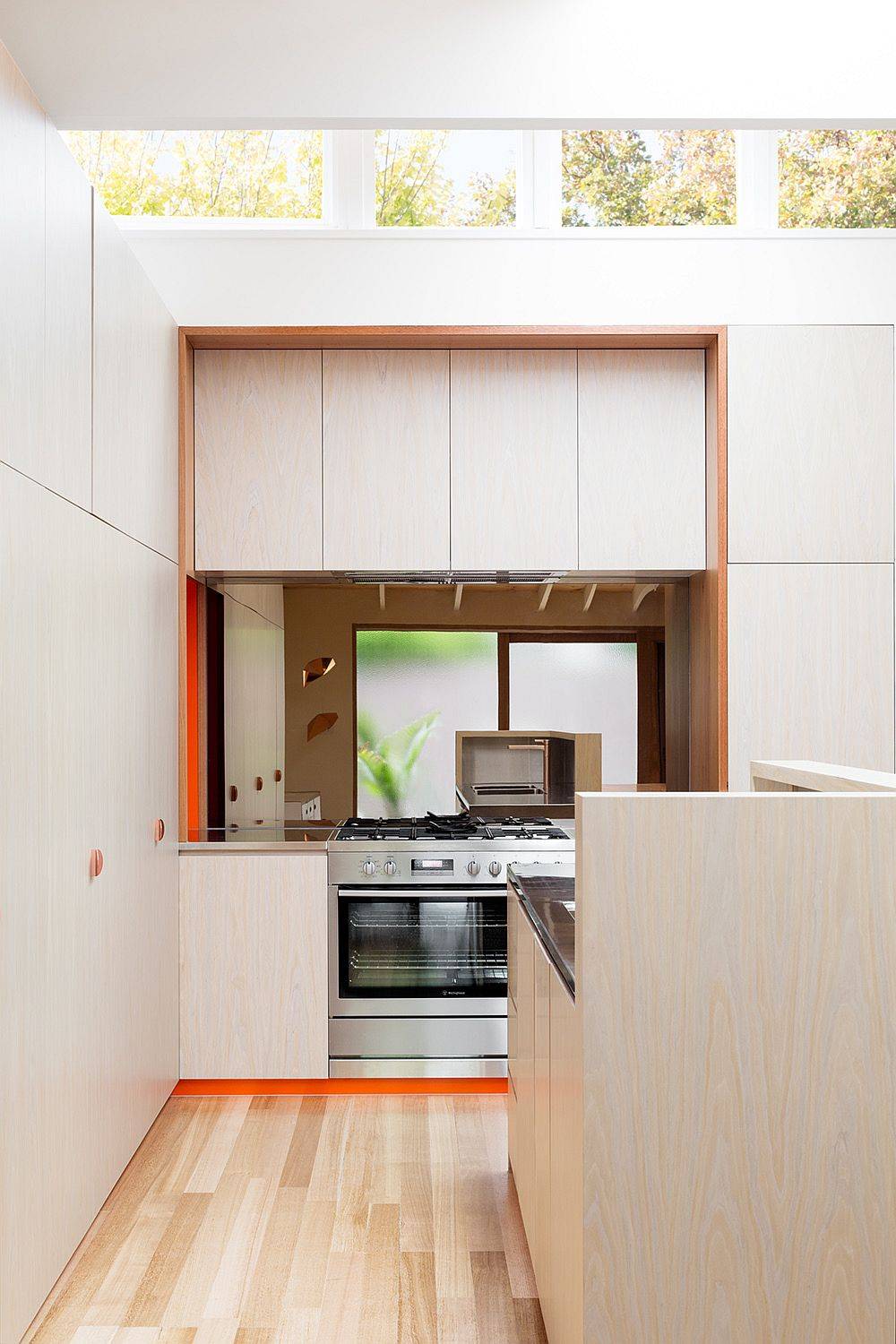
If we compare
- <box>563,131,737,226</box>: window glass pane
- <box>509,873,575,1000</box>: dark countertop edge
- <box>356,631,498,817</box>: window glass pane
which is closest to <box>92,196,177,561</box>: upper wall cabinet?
<box>356,631,498,817</box>: window glass pane

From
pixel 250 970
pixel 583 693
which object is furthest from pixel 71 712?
pixel 583 693

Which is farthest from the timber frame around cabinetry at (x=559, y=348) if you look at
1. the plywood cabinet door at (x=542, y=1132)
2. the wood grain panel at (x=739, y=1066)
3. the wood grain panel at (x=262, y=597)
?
the wood grain panel at (x=739, y=1066)

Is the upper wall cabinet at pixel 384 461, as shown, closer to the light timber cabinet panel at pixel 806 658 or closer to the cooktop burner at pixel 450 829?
the cooktop burner at pixel 450 829

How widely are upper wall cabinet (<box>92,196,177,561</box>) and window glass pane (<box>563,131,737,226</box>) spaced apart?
147 centimetres

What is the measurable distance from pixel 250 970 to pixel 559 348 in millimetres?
2323

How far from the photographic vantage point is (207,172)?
3.71m

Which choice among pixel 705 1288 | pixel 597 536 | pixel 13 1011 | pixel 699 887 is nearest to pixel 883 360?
pixel 597 536

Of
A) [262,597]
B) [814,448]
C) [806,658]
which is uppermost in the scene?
[814,448]

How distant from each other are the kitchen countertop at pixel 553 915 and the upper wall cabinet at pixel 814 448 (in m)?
1.47

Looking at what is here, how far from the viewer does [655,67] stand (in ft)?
8.17

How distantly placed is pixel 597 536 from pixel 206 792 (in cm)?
164

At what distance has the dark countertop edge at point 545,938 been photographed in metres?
1.75

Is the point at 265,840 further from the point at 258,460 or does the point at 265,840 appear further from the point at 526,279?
the point at 526,279

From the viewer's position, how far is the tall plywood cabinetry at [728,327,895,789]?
353 centimetres
